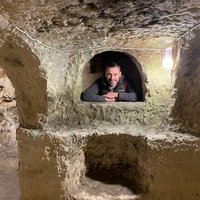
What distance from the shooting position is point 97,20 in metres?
1.58

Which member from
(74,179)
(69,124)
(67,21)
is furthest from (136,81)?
(67,21)

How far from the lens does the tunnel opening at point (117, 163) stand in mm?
2139

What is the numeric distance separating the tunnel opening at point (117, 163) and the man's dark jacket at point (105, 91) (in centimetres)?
43

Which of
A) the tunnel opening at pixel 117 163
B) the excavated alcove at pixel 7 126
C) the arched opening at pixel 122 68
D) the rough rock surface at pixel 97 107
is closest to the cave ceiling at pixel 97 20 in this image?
the rough rock surface at pixel 97 107

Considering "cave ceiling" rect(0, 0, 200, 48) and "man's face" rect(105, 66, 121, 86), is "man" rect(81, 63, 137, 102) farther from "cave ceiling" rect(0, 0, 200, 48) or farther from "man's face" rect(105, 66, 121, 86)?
"cave ceiling" rect(0, 0, 200, 48)

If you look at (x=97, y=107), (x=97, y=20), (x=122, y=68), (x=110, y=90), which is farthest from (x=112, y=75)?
(x=122, y=68)

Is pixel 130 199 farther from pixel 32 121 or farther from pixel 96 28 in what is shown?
pixel 96 28

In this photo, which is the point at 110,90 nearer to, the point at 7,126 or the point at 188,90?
the point at 188,90

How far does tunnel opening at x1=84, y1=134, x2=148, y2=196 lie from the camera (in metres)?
2.14

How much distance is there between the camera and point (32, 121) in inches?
85.0

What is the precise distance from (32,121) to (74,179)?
51 cm

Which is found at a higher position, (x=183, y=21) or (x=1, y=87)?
(x=183, y=21)

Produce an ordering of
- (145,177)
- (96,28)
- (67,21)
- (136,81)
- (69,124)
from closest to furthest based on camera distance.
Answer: (67,21) → (96,28) → (145,177) → (69,124) → (136,81)

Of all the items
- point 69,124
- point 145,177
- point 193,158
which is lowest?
point 145,177
